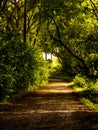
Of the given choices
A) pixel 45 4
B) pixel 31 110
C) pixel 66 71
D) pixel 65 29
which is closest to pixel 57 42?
pixel 65 29

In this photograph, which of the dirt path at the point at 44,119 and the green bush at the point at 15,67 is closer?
the dirt path at the point at 44,119

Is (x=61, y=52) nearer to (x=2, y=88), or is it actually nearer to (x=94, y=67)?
(x=94, y=67)

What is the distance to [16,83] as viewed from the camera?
90.7ft

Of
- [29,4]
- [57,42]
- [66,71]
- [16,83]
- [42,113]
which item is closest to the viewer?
[42,113]

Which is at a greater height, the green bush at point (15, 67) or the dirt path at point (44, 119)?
the green bush at point (15, 67)

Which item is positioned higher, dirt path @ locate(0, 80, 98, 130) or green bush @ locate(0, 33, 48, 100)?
green bush @ locate(0, 33, 48, 100)

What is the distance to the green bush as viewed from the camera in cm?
2375

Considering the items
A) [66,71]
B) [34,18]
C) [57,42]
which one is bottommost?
[66,71]

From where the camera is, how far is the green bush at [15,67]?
77.9 feet

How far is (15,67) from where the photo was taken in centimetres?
2630

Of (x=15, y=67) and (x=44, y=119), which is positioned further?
(x=15, y=67)

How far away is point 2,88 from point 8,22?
57.9 feet

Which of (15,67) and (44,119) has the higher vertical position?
(15,67)

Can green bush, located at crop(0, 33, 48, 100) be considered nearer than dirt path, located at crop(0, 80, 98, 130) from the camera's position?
No
